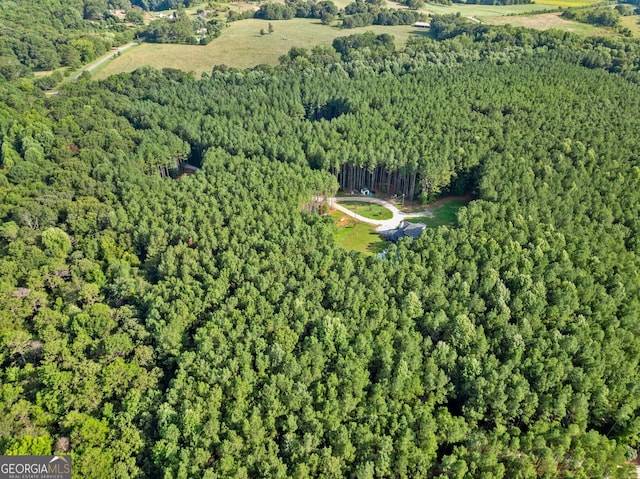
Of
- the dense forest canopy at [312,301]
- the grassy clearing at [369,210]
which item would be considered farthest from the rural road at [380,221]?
the dense forest canopy at [312,301]

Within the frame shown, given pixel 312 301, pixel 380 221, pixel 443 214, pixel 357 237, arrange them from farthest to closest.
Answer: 1. pixel 443 214
2. pixel 380 221
3. pixel 357 237
4. pixel 312 301

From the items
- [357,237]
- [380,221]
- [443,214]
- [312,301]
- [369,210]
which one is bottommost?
[357,237]

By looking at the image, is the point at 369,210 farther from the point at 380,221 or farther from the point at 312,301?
the point at 312,301

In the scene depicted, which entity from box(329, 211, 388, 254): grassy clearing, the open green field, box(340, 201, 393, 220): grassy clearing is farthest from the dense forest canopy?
box(340, 201, 393, 220): grassy clearing

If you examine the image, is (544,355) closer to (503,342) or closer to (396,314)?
(503,342)

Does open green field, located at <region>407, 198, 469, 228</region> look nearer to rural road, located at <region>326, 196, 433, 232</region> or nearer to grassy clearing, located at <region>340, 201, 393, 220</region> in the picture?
rural road, located at <region>326, 196, 433, 232</region>

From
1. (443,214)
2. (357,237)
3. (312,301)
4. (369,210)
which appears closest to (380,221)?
(369,210)
